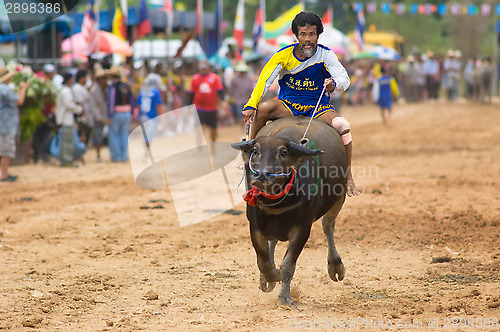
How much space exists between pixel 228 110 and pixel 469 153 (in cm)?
1038

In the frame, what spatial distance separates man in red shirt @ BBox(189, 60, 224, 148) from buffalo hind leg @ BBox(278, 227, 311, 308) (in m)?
9.24

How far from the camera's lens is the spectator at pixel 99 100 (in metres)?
15.8

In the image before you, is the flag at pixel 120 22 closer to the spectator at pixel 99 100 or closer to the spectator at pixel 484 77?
the spectator at pixel 99 100

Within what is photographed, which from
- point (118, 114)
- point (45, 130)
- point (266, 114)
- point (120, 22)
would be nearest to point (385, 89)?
point (120, 22)

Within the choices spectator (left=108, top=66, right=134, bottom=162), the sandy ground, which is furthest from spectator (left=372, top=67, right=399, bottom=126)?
spectator (left=108, top=66, right=134, bottom=162)

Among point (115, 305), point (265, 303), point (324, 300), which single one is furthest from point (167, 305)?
point (324, 300)

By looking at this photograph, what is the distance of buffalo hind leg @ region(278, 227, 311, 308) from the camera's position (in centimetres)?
569

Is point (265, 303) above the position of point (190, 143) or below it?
above

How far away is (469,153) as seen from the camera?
16.4 m

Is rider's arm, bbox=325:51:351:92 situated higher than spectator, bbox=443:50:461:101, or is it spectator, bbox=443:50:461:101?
rider's arm, bbox=325:51:351:92

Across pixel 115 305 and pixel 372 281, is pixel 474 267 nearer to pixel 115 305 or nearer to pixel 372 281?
pixel 372 281

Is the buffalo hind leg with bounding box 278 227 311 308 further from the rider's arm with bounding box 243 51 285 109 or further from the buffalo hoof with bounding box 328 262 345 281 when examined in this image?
the rider's arm with bounding box 243 51 285 109

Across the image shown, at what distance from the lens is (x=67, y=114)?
14.5 m

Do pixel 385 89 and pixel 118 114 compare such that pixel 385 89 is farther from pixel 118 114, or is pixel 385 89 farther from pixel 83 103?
pixel 83 103
